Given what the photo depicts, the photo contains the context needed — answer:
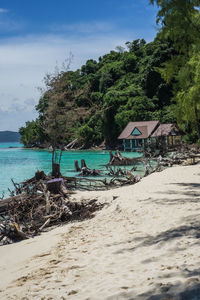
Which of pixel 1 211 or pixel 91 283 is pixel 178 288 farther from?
pixel 1 211

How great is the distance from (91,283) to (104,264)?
2.54 feet

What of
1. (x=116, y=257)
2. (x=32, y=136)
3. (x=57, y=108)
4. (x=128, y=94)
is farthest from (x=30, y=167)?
(x=32, y=136)

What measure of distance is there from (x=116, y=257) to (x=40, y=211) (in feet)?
20.6

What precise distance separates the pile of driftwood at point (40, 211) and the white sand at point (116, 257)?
696 millimetres

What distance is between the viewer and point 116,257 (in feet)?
18.0

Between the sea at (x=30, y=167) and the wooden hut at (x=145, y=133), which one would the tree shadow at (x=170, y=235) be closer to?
the sea at (x=30, y=167)

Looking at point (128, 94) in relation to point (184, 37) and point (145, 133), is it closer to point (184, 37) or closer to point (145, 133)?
point (145, 133)

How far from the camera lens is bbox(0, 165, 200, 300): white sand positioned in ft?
13.3

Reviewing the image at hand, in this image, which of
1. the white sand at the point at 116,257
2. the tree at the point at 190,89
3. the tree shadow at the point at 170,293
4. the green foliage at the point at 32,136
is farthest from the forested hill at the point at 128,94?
the tree shadow at the point at 170,293

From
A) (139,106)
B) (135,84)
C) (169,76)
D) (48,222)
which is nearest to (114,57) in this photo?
(135,84)

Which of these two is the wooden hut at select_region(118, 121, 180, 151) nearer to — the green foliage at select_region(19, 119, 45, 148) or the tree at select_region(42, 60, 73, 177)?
the tree at select_region(42, 60, 73, 177)

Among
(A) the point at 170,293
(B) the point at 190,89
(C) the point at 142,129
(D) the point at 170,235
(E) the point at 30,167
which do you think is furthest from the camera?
(C) the point at 142,129

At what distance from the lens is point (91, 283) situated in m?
4.48

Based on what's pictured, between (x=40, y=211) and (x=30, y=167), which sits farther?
(x=30, y=167)
